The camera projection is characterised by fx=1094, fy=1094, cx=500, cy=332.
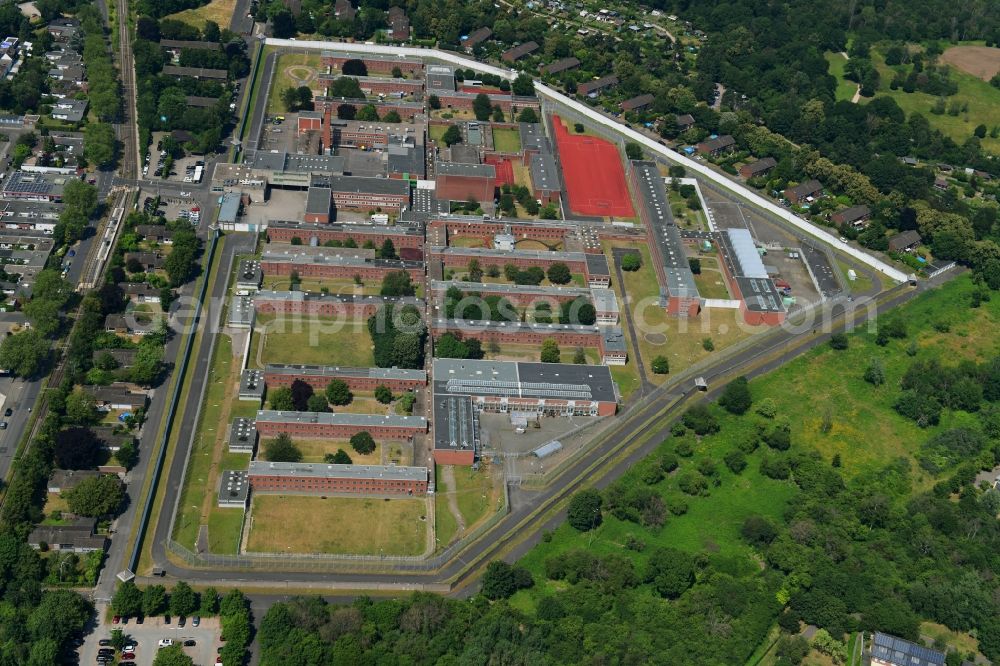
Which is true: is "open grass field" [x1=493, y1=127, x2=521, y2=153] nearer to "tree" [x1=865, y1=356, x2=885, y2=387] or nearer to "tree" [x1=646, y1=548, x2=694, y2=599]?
"tree" [x1=865, y1=356, x2=885, y2=387]

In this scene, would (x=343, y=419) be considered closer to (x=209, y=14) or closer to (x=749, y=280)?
(x=749, y=280)

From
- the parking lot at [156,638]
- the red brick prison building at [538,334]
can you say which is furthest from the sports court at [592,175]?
the parking lot at [156,638]

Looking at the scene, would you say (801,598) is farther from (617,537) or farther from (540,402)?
(540,402)

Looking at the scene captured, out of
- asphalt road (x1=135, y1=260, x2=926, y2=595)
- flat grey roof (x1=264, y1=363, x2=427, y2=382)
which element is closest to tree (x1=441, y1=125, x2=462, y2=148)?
asphalt road (x1=135, y1=260, x2=926, y2=595)

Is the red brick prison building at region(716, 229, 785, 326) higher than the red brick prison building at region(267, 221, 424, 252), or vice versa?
the red brick prison building at region(267, 221, 424, 252)

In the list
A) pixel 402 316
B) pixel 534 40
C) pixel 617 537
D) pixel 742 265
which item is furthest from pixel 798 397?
pixel 534 40

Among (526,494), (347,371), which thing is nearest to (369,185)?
(347,371)

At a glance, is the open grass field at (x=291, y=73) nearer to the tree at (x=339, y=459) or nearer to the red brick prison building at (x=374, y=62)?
the red brick prison building at (x=374, y=62)
